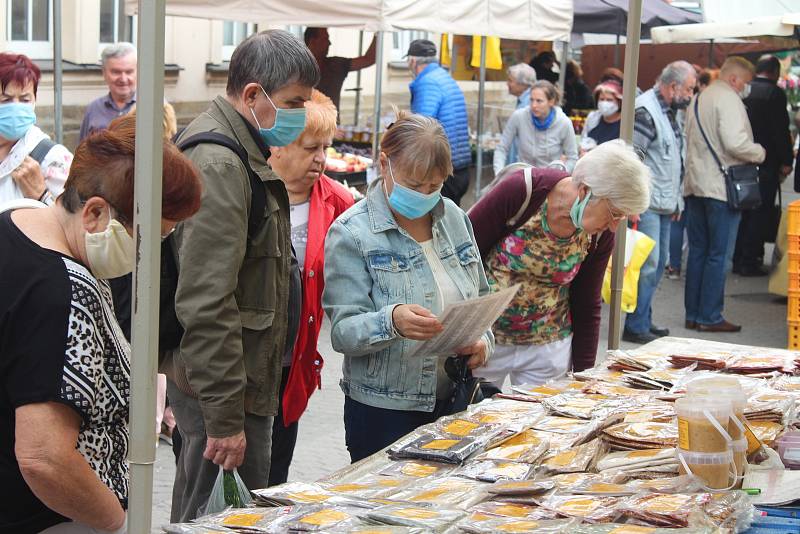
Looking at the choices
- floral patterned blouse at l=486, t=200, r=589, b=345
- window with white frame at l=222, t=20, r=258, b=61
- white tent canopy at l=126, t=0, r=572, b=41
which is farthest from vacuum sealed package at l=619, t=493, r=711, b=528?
window with white frame at l=222, t=20, r=258, b=61

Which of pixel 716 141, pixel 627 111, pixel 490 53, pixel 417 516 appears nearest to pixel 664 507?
pixel 417 516

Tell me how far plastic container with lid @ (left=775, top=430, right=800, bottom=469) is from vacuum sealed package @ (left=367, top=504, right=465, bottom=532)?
3.33 feet

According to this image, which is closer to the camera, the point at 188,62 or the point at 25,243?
the point at 25,243

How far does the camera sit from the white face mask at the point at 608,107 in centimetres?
970

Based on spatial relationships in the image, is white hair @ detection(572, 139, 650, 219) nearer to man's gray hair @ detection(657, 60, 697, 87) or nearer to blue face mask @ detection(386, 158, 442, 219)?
blue face mask @ detection(386, 158, 442, 219)

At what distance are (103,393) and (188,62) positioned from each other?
1152 cm

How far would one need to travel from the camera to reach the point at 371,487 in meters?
2.64

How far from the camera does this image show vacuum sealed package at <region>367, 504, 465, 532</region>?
231 centimetres

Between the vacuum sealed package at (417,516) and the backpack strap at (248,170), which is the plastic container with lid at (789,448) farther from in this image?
the backpack strap at (248,170)

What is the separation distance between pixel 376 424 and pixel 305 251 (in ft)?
2.20

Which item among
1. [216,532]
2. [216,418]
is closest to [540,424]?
[216,418]

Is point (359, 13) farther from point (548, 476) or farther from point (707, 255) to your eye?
point (548, 476)

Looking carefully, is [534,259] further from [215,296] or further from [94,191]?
[94,191]

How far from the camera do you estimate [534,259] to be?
409 centimetres
